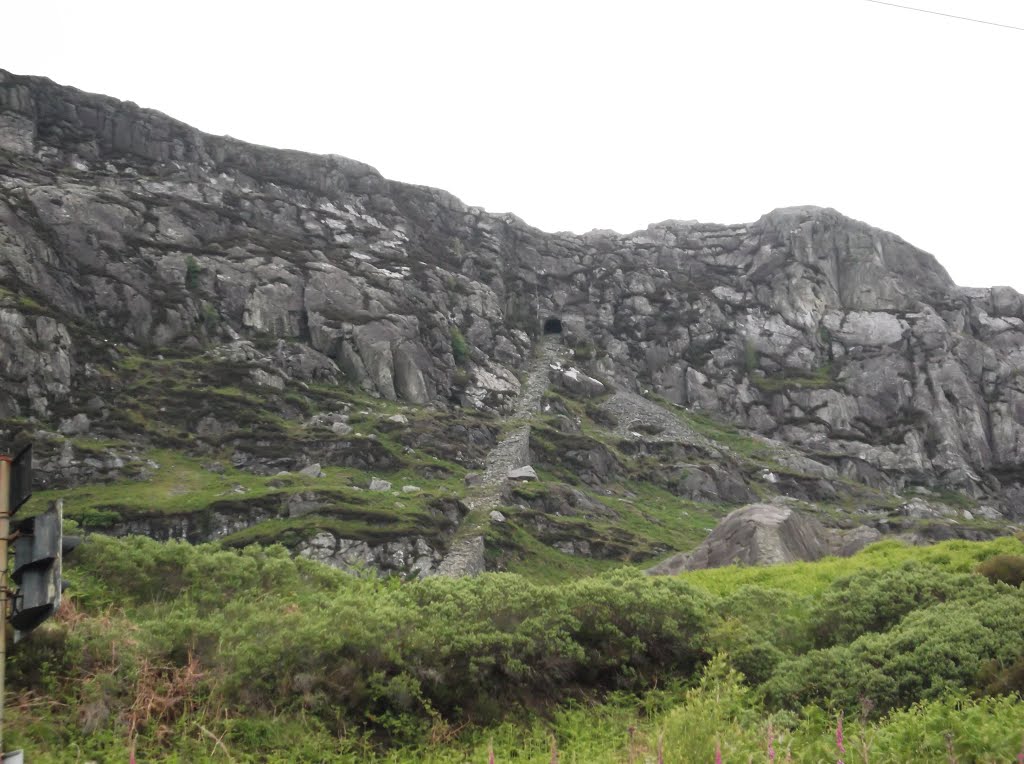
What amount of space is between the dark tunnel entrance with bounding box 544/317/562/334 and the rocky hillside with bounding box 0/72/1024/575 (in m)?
0.38

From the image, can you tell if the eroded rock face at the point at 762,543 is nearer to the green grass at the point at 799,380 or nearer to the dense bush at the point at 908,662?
the dense bush at the point at 908,662

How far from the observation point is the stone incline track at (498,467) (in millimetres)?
50000

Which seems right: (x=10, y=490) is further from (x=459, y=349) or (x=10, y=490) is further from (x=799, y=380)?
(x=799, y=380)

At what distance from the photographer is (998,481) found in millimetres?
106312

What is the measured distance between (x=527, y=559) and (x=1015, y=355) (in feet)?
364

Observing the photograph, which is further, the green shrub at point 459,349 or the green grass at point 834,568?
the green shrub at point 459,349

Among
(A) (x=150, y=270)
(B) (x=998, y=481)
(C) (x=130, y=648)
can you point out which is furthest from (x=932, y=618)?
(B) (x=998, y=481)

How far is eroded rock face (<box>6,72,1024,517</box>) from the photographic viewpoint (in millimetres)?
87438

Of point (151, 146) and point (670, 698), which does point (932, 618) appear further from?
point (151, 146)

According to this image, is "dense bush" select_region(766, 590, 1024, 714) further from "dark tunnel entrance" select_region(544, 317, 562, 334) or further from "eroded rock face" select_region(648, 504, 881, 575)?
"dark tunnel entrance" select_region(544, 317, 562, 334)

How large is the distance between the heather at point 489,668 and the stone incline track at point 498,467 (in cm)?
1044

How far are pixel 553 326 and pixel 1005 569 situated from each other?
116930mm

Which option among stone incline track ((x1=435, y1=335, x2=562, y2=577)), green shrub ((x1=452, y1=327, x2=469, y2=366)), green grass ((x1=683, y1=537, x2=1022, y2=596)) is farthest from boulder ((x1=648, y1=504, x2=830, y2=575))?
green shrub ((x1=452, y1=327, x2=469, y2=366))

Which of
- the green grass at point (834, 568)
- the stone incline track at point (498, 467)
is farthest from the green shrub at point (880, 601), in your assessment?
the stone incline track at point (498, 467)
